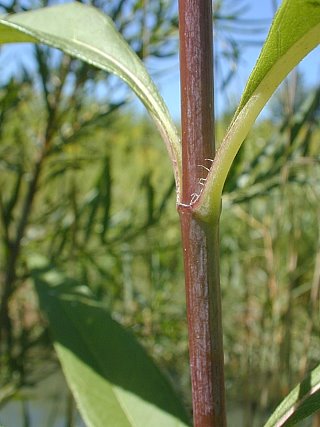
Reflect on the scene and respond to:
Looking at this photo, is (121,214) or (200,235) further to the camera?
(121,214)

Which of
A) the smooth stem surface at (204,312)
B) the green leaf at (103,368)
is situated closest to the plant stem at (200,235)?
the smooth stem surface at (204,312)

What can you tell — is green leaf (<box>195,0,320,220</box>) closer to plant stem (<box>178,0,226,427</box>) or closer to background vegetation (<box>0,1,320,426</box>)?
plant stem (<box>178,0,226,427</box>)

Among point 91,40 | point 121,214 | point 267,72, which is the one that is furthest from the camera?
point 121,214

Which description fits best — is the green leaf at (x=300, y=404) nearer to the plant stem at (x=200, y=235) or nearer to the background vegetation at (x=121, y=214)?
the plant stem at (x=200, y=235)

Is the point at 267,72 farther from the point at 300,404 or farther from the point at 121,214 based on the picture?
the point at 121,214

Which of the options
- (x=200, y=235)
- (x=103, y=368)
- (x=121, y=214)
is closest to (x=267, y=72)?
(x=200, y=235)
